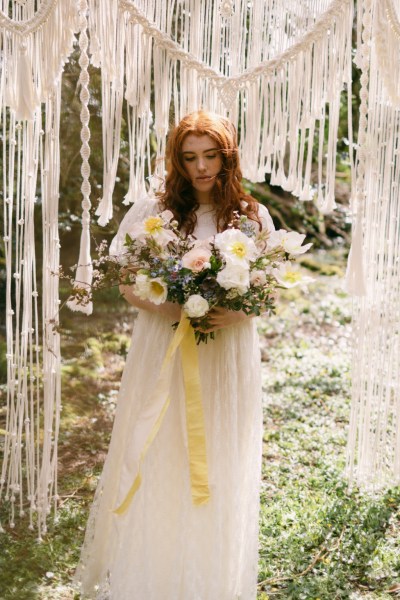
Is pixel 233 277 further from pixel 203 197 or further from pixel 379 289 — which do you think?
pixel 379 289

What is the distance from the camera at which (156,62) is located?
2.52 meters

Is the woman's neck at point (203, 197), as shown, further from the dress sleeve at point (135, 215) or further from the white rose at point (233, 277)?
the white rose at point (233, 277)

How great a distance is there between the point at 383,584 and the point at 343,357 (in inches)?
109

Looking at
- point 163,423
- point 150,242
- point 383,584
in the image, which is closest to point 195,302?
point 150,242

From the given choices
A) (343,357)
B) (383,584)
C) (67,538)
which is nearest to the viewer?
(383,584)

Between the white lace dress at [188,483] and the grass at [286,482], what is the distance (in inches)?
14.2

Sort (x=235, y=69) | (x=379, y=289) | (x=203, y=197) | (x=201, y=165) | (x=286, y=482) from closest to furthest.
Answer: (x=201, y=165) → (x=203, y=197) → (x=235, y=69) → (x=379, y=289) → (x=286, y=482)

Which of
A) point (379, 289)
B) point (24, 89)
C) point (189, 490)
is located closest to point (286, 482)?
point (379, 289)

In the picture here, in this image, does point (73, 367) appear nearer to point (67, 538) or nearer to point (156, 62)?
point (67, 538)

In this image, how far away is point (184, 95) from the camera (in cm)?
260

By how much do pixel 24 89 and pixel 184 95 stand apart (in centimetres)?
58

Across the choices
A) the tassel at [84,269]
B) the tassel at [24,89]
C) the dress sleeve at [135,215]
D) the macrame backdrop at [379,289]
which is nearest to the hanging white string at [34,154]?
the tassel at [24,89]

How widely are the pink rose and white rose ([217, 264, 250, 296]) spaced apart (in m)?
0.06

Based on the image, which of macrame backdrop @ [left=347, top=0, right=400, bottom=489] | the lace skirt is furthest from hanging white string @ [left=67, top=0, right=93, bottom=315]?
macrame backdrop @ [left=347, top=0, right=400, bottom=489]
